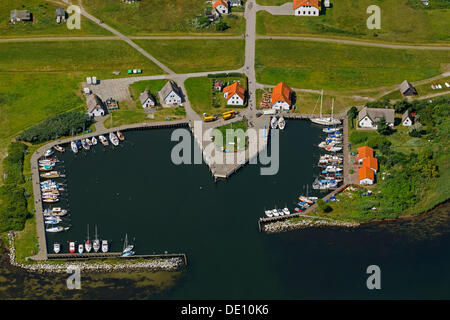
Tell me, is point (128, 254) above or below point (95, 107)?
below

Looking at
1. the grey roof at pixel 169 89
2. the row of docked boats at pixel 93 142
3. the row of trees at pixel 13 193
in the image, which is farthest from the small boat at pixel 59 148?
the grey roof at pixel 169 89

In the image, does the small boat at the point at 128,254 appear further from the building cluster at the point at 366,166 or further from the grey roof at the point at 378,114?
the grey roof at the point at 378,114

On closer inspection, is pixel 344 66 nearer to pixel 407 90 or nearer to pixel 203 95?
pixel 407 90

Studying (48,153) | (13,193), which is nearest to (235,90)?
(48,153)

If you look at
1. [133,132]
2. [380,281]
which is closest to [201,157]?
[133,132]

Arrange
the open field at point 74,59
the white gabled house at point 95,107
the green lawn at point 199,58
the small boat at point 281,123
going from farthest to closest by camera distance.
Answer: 1. the green lawn at point 199,58
2. the open field at point 74,59
3. the white gabled house at point 95,107
4. the small boat at point 281,123

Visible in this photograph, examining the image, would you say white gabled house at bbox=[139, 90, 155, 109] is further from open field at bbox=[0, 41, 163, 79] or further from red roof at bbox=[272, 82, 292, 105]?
red roof at bbox=[272, 82, 292, 105]
